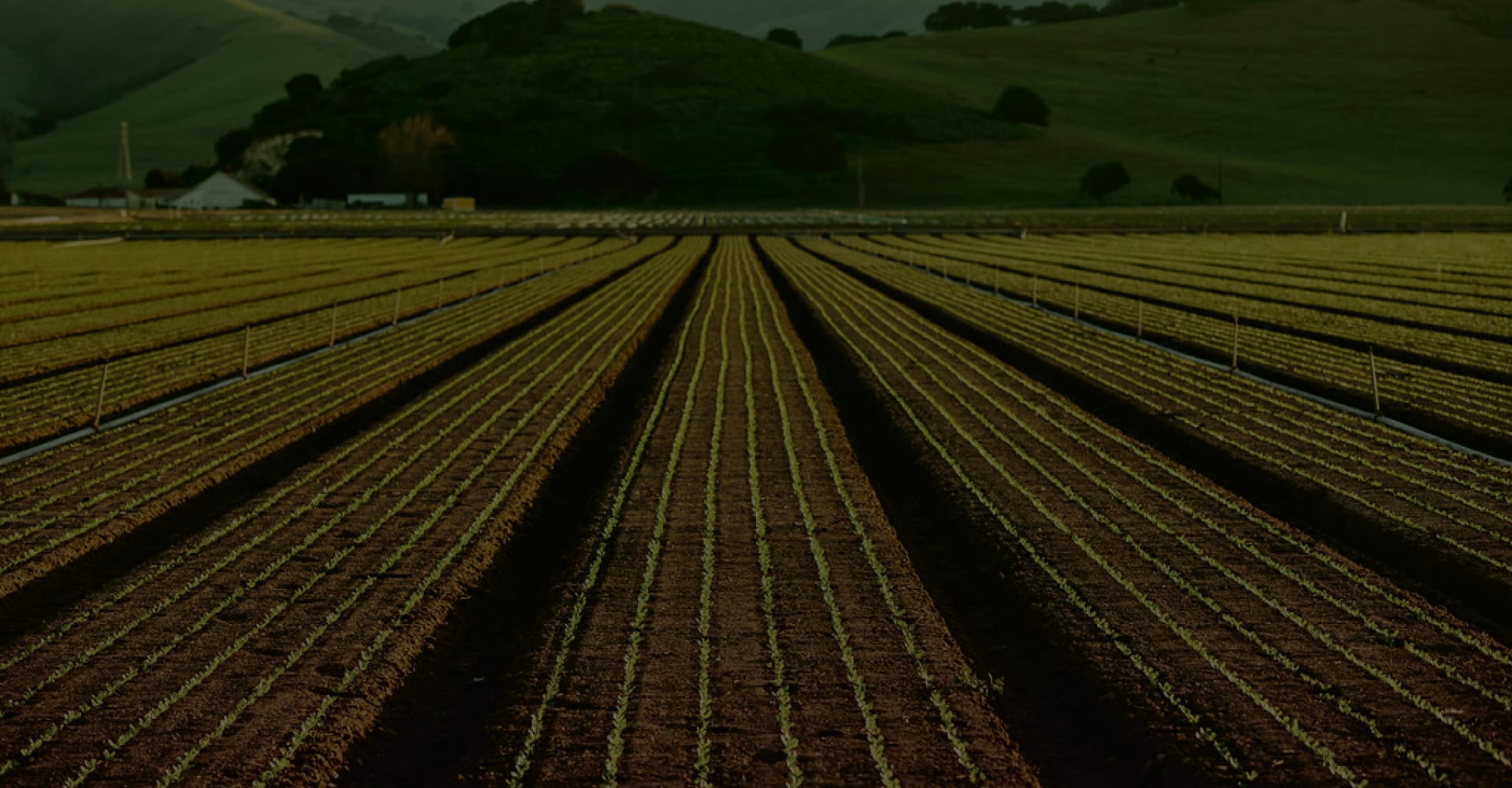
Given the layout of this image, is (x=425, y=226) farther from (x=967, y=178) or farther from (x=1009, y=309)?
(x=967, y=178)

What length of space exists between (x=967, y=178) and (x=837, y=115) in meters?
24.4

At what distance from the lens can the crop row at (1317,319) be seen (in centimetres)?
2767

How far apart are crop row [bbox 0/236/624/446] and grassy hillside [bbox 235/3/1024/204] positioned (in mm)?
119090

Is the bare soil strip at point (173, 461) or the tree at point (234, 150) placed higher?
the tree at point (234, 150)

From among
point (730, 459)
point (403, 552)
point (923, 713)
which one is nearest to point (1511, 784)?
point (923, 713)

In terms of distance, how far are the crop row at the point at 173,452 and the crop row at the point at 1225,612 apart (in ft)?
31.5

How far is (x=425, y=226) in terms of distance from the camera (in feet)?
326

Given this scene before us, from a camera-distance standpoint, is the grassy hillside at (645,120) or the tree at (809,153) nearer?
the grassy hillside at (645,120)

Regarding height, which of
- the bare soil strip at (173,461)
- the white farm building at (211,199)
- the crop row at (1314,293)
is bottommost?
the bare soil strip at (173,461)

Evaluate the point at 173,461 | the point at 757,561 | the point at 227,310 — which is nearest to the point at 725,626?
the point at 757,561

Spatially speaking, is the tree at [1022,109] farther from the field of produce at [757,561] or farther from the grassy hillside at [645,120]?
the field of produce at [757,561]

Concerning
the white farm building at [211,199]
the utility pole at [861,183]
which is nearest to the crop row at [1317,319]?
the utility pole at [861,183]

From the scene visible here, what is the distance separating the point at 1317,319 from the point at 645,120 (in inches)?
5719

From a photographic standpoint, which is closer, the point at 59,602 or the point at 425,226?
the point at 59,602
